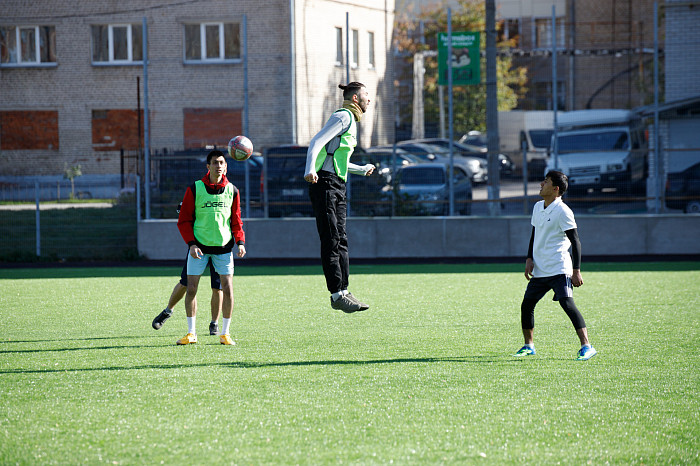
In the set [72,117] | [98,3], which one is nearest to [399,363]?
[72,117]

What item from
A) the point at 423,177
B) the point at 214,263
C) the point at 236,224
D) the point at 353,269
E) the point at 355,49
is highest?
the point at 355,49

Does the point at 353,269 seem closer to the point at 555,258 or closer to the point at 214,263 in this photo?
the point at 214,263

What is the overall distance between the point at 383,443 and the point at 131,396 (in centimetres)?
213

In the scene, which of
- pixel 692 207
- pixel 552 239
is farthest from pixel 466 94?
pixel 552 239

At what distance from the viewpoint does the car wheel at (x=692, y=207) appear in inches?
757

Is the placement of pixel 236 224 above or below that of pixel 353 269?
above

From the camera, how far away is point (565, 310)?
755 centimetres

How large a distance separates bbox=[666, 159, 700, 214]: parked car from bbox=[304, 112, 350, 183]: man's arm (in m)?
13.1

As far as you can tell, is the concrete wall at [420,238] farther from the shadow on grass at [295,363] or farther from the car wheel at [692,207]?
the shadow on grass at [295,363]

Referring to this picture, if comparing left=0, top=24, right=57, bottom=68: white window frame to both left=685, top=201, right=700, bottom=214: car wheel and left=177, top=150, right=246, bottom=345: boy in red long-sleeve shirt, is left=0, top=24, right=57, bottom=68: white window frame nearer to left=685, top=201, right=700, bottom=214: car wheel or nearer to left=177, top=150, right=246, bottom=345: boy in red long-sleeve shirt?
left=685, top=201, right=700, bottom=214: car wheel

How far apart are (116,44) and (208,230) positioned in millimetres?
27272

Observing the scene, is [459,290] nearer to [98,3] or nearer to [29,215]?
[29,215]

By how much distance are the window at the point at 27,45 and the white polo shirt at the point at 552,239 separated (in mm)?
29528

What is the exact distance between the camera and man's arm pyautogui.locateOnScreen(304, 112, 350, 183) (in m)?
7.79
